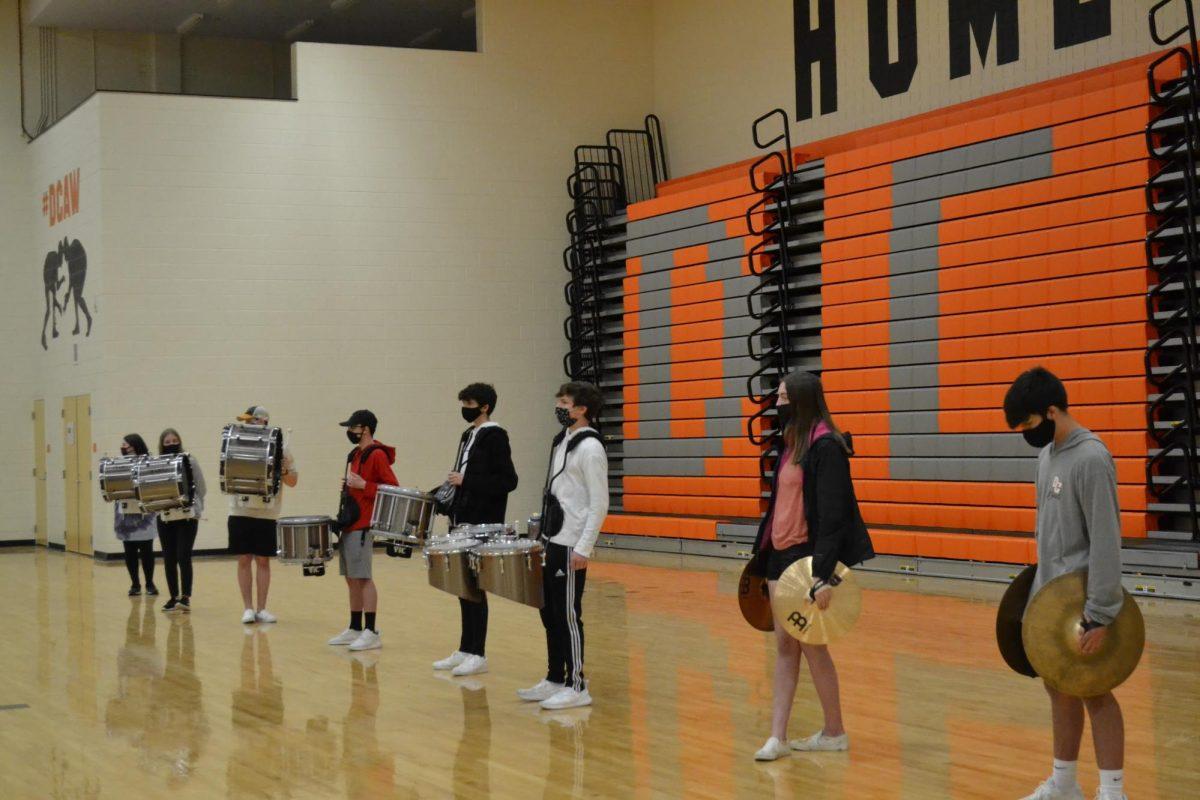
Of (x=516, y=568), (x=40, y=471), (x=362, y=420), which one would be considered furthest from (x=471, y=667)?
(x=40, y=471)

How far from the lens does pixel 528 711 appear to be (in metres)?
6.47

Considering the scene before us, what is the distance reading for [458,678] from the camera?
7426 mm

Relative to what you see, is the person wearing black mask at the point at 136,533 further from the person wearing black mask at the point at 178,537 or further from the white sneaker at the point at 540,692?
the white sneaker at the point at 540,692

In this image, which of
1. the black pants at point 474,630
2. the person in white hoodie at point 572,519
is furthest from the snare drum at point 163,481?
the person in white hoodie at point 572,519

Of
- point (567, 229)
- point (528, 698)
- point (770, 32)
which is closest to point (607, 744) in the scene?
point (528, 698)

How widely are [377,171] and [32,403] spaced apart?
5788 millimetres

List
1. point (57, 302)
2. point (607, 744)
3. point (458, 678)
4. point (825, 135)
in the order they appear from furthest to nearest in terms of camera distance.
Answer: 1. point (57, 302)
2. point (825, 135)
3. point (458, 678)
4. point (607, 744)

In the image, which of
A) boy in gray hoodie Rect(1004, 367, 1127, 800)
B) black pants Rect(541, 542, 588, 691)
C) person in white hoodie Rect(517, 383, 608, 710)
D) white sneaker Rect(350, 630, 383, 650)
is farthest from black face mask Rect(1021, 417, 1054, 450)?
white sneaker Rect(350, 630, 383, 650)

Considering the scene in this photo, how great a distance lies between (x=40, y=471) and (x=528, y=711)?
13.3 metres

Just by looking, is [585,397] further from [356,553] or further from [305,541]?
[305,541]

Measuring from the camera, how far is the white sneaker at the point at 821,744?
17.9 ft

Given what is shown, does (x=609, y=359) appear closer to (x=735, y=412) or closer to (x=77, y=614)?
(x=735, y=412)

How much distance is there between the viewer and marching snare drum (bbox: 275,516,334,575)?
902 cm

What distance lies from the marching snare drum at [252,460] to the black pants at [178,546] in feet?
4.87
